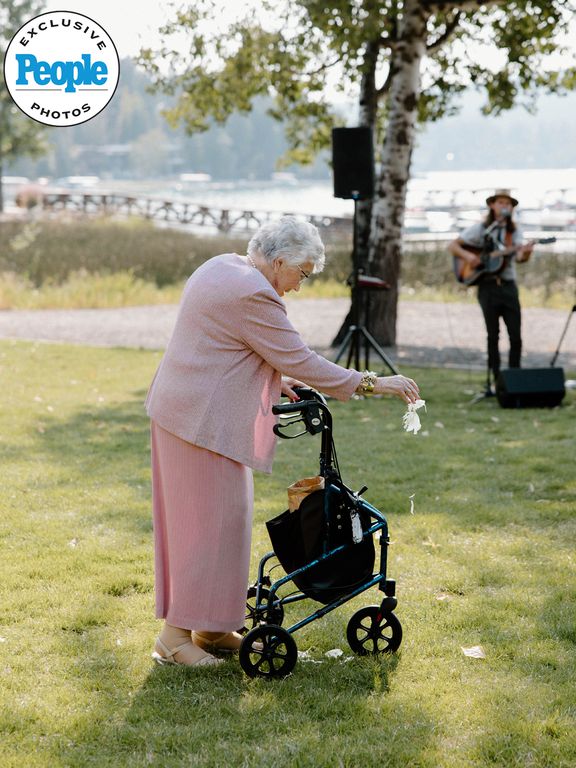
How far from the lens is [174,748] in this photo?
3.16 metres

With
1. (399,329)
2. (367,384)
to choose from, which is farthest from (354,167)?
(367,384)

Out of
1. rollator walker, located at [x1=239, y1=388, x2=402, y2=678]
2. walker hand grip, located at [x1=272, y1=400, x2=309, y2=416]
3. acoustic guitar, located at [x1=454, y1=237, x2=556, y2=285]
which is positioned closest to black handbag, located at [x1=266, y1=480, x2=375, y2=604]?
rollator walker, located at [x1=239, y1=388, x2=402, y2=678]

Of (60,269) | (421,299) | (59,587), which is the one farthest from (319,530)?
(60,269)

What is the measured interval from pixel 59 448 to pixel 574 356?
7784 millimetres

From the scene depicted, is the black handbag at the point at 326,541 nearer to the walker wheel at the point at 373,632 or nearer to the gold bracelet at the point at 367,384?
the walker wheel at the point at 373,632

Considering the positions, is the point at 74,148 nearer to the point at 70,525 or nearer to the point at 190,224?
the point at 190,224

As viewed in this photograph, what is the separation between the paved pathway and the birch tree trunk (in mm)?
595

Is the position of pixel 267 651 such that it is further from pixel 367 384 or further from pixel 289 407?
pixel 367 384

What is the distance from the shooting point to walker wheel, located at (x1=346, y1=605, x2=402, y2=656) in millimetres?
3830

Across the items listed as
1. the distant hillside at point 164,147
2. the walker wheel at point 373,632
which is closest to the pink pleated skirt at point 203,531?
the walker wheel at point 373,632

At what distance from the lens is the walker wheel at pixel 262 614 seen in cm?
371

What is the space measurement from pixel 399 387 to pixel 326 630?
1.22 m
